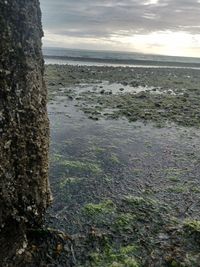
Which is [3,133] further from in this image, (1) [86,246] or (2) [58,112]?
(2) [58,112]

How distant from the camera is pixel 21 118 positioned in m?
7.96

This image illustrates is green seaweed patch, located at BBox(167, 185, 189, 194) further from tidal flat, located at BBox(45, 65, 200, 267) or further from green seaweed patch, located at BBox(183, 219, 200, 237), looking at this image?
green seaweed patch, located at BBox(183, 219, 200, 237)

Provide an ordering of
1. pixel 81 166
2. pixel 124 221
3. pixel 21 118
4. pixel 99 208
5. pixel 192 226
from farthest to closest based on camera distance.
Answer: pixel 81 166
pixel 99 208
pixel 124 221
pixel 192 226
pixel 21 118

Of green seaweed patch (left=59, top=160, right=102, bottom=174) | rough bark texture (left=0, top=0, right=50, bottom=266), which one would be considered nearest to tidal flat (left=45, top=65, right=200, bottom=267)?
green seaweed patch (left=59, top=160, right=102, bottom=174)

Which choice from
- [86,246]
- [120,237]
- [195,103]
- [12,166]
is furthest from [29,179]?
[195,103]

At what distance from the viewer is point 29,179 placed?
835cm

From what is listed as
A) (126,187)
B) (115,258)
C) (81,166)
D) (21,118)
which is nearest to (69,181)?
(81,166)

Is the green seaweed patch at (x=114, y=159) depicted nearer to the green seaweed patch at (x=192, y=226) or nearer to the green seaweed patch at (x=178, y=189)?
the green seaweed patch at (x=178, y=189)

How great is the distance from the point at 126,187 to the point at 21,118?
16.1 feet

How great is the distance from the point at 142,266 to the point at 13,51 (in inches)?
197

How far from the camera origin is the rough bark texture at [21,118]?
7.41 m

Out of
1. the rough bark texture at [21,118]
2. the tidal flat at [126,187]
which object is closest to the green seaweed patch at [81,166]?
the tidal flat at [126,187]

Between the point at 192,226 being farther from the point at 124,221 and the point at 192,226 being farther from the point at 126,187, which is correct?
the point at 126,187

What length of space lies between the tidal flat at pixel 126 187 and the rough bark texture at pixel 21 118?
1.25 m
